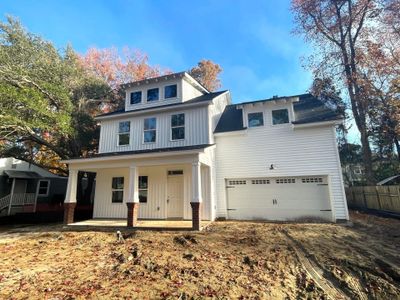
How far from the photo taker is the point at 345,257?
5879mm

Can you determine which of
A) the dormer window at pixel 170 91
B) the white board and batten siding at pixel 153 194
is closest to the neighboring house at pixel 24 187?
the white board and batten siding at pixel 153 194

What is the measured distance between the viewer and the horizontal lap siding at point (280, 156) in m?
11.0

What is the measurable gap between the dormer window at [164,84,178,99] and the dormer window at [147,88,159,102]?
622mm

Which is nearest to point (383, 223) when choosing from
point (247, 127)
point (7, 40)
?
→ point (247, 127)

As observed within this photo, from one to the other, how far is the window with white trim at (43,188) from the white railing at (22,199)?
2.60ft

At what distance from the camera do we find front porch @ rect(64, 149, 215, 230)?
10102 millimetres

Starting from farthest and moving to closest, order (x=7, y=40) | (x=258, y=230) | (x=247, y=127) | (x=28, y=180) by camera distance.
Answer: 1. (x=28, y=180)
2. (x=7, y=40)
3. (x=247, y=127)
4. (x=258, y=230)

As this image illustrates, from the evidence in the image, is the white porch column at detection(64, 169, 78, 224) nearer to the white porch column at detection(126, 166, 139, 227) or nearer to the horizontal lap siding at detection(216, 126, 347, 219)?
the white porch column at detection(126, 166, 139, 227)

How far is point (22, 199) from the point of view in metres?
17.5

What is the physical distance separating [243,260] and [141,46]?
1008 inches

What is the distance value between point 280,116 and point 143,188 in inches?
336

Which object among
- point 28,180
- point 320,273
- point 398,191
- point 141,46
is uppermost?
point 141,46

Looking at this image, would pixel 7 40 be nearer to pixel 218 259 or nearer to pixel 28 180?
pixel 28 180

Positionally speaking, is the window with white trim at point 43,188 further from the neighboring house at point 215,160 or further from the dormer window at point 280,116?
the dormer window at point 280,116
